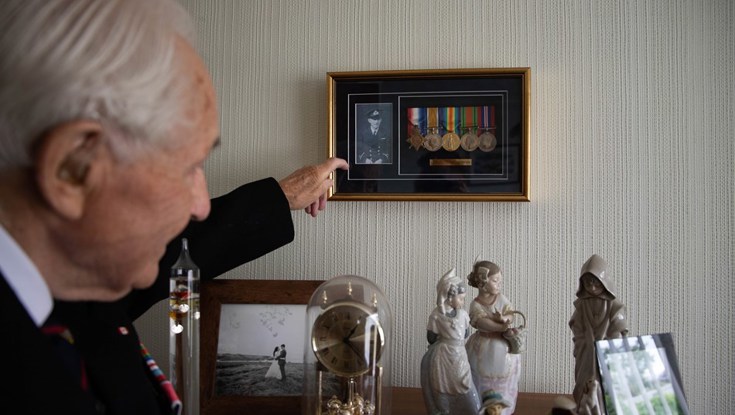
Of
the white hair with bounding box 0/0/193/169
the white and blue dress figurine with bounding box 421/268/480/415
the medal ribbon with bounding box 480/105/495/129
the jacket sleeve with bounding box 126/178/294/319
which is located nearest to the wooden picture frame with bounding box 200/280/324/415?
the jacket sleeve with bounding box 126/178/294/319

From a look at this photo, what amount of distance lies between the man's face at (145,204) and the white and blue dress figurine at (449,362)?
0.61 m

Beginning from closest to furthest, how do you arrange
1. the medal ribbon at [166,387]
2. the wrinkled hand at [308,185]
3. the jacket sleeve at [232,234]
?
the medal ribbon at [166,387]
the jacket sleeve at [232,234]
the wrinkled hand at [308,185]

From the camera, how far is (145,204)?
0.57 m

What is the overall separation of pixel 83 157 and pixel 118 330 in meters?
0.32

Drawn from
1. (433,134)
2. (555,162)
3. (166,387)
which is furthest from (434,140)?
(166,387)

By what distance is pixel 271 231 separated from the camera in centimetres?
123

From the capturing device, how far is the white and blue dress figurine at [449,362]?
1083 mm

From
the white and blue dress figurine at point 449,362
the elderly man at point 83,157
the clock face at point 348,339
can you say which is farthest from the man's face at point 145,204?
the white and blue dress figurine at point 449,362

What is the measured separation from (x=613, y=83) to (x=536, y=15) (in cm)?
23

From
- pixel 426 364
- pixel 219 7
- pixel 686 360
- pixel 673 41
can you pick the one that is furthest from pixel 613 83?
pixel 219 7

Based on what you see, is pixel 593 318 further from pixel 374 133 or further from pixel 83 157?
pixel 83 157

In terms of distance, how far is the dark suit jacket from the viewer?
508mm

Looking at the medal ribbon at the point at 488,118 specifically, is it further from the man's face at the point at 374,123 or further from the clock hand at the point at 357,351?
the clock hand at the point at 357,351

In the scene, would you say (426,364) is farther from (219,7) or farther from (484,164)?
(219,7)
